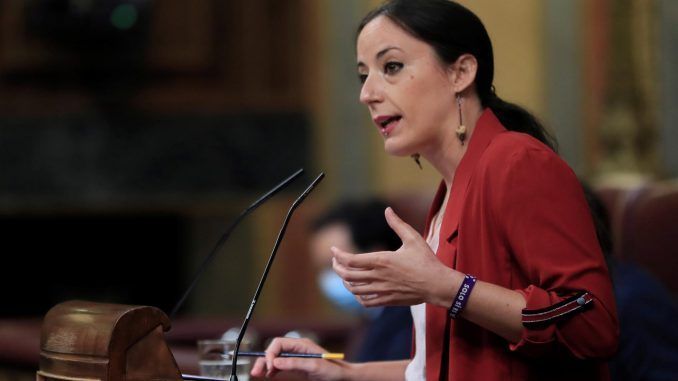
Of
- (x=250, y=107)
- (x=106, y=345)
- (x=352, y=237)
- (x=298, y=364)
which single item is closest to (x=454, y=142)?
(x=298, y=364)

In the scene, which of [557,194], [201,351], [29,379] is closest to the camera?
[557,194]

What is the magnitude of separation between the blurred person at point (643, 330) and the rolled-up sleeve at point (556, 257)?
1.17 metres

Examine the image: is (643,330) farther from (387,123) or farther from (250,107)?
(250,107)

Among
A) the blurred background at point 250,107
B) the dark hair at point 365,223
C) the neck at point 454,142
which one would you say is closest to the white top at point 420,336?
the neck at point 454,142

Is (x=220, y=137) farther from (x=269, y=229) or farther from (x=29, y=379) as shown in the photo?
(x=29, y=379)

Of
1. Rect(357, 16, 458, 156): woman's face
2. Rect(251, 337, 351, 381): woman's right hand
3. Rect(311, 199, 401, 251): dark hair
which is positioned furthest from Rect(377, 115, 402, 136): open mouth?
Rect(311, 199, 401, 251): dark hair

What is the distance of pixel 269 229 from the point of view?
5.78 metres

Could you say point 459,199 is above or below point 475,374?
above

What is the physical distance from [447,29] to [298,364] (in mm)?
619

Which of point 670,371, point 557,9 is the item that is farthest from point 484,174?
point 557,9

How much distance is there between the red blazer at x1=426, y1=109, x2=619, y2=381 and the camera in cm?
165

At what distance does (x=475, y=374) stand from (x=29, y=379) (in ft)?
6.45

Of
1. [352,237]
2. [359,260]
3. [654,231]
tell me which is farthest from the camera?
[352,237]

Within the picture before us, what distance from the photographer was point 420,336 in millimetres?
1944
